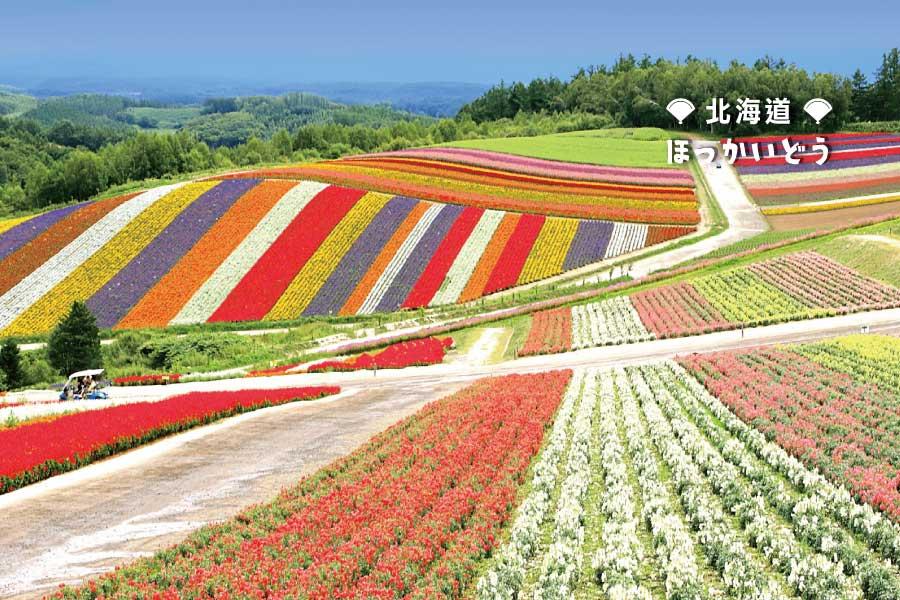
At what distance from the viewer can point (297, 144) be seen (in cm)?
16712

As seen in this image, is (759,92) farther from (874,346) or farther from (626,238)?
(874,346)

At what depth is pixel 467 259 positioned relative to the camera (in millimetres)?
71375

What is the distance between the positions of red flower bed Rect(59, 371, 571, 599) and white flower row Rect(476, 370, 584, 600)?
0.41m

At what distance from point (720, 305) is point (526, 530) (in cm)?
4002

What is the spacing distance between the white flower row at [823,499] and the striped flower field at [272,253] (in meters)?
42.9

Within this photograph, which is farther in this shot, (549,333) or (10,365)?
(549,333)

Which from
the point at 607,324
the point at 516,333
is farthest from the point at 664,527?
the point at 516,333

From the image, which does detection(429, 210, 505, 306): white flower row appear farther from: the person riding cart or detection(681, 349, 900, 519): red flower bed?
detection(681, 349, 900, 519): red flower bed

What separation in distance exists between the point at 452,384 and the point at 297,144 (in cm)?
13451

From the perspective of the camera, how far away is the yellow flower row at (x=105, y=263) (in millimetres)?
64312

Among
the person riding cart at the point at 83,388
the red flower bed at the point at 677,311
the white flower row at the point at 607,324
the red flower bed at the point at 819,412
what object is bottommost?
the person riding cart at the point at 83,388

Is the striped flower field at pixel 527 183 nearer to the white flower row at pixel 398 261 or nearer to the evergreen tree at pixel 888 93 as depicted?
the white flower row at pixel 398 261

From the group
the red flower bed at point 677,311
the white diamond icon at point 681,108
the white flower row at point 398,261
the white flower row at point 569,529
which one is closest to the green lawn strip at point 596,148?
the white diamond icon at point 681,108

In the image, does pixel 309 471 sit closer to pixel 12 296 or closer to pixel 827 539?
pixel 827 539
